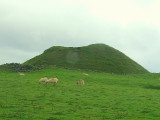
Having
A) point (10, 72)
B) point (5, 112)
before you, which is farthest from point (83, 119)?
point (10, 72)

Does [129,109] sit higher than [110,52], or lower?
lower

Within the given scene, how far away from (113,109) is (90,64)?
57056 millimetres

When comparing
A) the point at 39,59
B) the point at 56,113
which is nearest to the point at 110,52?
the point at 39,59

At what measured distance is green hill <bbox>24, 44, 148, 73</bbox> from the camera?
3219 inches

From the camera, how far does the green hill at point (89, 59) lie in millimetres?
81750

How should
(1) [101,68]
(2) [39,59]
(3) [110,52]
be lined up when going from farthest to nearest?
(3) [110,52] → (2) [39,59] → (1) [101,68]

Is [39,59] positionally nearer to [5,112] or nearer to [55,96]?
[55,96]

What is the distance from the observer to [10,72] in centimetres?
6425

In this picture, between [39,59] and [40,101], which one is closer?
[40,101]

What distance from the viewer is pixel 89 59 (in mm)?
87312

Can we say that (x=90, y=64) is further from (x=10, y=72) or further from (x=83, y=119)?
(x=83, y=119)

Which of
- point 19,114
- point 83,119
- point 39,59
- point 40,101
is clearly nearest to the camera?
point 83,119

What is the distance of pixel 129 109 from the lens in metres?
26.5

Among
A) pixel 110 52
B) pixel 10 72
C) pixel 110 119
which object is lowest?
pixel 110 119
